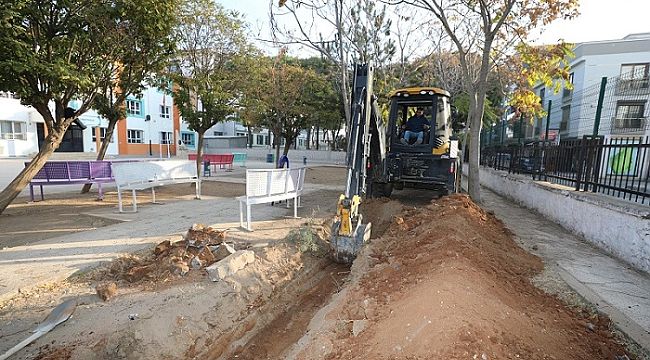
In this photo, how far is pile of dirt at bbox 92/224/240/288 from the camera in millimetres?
4164

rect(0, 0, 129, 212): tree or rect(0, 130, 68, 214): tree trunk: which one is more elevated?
rect(0, 0, 129, 212): tree

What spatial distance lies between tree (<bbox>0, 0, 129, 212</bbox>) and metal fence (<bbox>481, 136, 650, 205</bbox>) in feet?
32.3

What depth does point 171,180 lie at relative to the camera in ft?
30.1

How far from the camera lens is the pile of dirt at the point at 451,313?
2455 mm

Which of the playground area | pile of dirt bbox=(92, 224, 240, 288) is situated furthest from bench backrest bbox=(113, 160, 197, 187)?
pile of dirt bbox=(92, 224, 240, 288)

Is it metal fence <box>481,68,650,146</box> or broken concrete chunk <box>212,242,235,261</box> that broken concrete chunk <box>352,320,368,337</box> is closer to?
broken concrete chunk <box>212,242,235,261</box>

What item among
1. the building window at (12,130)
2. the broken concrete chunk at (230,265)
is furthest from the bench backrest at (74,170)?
the building window at (12,130)

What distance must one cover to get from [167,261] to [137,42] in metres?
6.21

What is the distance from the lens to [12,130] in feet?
89.9

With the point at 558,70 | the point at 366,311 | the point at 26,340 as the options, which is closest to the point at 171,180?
the point at 26,340

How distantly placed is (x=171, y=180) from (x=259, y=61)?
5.00m

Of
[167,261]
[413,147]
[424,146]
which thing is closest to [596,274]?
[424,146]

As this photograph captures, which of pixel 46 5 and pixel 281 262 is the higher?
pixel 46 5

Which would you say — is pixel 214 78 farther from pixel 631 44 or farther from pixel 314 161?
pixel 631 44
